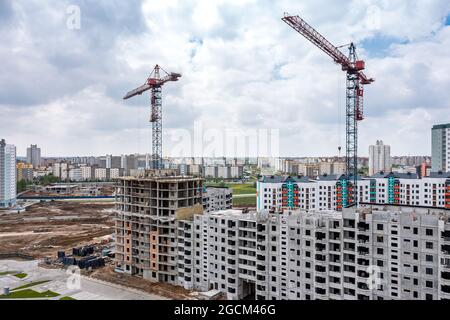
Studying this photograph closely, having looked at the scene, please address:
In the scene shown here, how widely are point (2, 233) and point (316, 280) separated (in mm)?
35500

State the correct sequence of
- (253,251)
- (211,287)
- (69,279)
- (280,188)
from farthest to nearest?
(280,188) → (69,279) → (211,287) → (253,251)

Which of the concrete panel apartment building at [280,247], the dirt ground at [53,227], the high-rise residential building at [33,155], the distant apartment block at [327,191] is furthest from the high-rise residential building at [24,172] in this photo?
the concrete panel apartment building at [280,247]

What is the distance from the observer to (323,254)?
14734 millimetres

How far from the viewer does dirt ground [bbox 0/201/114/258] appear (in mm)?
31234

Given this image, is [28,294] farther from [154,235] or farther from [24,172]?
[24,172]

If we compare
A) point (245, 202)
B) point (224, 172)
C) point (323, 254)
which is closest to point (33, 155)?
point (224, 172)

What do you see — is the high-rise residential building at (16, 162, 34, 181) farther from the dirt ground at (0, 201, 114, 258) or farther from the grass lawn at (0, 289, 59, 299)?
the grass lawn at (0, 289, 59, 299)

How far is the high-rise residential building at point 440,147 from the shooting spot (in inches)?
1961

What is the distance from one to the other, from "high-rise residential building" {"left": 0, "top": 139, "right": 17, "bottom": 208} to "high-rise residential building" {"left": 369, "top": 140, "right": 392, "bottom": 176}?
61.2 metres

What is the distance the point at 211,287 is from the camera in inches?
723

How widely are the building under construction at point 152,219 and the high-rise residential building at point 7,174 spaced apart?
40.0m
